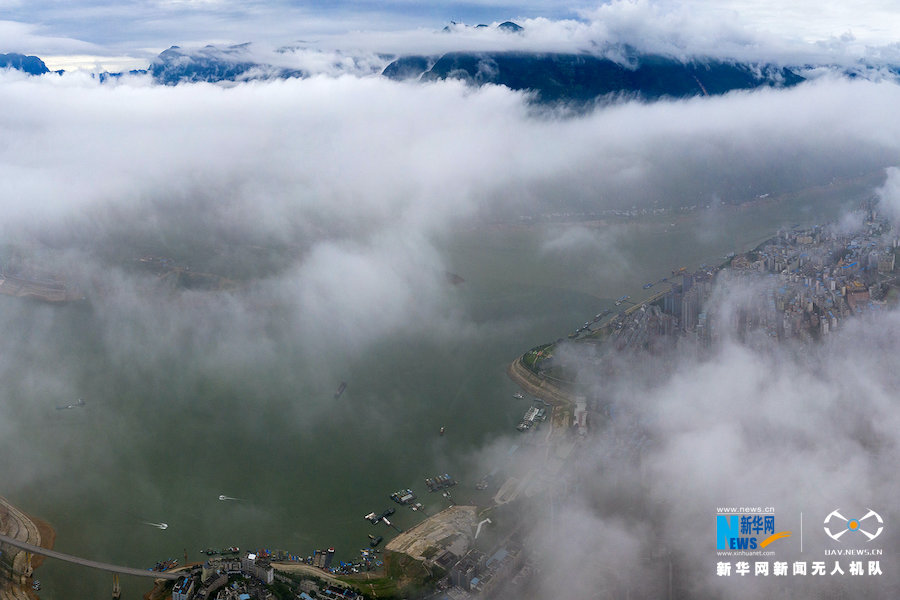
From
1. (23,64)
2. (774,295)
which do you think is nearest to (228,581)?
(774,295)

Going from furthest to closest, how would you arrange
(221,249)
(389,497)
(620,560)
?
(221,249), (389,497), (620,560)

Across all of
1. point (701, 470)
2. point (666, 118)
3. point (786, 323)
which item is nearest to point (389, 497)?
point (701, 470)

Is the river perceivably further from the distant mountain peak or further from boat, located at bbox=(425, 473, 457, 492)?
the distant mountain peak

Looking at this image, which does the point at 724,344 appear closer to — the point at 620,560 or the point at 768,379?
the point at 768,379

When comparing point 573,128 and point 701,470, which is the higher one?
point 573,128

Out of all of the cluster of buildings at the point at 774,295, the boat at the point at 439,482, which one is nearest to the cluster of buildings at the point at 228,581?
the boat at the point at 439,482

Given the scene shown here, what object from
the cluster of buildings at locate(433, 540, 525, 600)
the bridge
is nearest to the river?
the bridge

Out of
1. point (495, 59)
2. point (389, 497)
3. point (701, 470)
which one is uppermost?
point (495, 59)

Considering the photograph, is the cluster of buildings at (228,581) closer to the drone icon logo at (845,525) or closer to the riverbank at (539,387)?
the riverbank at (539,387)
